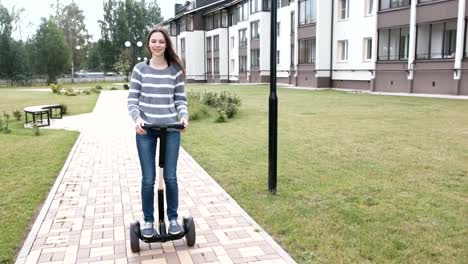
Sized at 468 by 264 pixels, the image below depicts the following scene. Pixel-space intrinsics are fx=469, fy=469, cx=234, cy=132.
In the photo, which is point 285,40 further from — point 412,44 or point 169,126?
point 169,126

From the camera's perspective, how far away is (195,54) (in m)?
60.7

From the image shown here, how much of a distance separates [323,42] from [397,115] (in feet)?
62.1

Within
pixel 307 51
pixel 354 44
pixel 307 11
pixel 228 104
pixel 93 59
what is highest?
pixel 307 11

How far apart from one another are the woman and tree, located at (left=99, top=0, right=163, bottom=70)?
7926 centimetres

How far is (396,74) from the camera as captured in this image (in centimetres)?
2578

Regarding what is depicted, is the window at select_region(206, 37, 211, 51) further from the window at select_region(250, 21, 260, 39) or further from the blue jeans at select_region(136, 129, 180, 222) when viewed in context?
the blue jeans at select_region(136, 129, 180, 222)

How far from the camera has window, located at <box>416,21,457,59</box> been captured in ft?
75.5

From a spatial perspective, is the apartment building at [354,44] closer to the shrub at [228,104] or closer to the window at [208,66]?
the window at [208,66]

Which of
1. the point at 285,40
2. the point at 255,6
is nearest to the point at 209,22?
the point at 255,6

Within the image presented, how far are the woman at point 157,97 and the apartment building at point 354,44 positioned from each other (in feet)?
56.6

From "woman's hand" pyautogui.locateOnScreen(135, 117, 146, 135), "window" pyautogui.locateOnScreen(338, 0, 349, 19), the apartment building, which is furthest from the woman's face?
"window" pyautogui.locateOnScreen(338, 0, 349, 19)

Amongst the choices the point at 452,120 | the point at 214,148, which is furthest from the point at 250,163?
the point at 452,120

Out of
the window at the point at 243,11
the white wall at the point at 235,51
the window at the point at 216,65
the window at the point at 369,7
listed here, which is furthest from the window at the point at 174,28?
the window at the point at 369,7

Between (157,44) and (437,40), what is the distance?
23.2 metres
